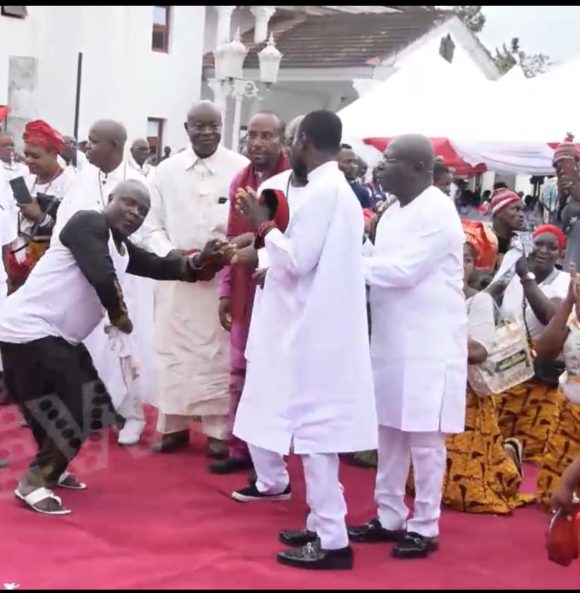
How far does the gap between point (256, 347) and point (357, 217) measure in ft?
2.74

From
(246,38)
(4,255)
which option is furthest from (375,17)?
(4,255)

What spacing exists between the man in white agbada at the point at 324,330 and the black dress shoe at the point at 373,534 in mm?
356

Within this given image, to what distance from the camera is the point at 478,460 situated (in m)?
5.02

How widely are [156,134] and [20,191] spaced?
1540 centimetres

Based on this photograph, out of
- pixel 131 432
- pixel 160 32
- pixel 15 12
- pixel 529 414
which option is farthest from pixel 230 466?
pixel 160 32

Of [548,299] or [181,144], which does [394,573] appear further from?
[181,144]

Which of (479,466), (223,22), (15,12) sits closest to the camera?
(479,466)

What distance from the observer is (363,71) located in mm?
20734

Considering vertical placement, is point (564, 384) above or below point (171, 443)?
above

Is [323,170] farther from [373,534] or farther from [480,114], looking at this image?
[480,114]

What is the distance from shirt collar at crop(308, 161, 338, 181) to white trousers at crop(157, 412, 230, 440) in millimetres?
2070

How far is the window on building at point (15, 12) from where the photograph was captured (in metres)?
17.9

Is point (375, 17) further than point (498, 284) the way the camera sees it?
Yes

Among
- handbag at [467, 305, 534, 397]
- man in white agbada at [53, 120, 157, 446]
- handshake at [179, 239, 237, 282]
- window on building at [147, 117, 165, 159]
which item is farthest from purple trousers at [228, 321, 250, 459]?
window on building at [147, 117, 165, 159]
